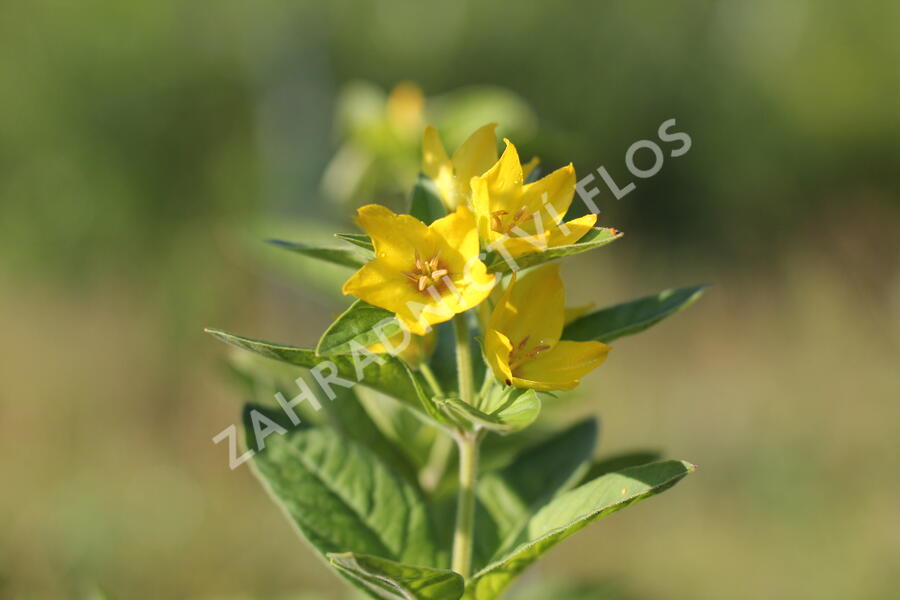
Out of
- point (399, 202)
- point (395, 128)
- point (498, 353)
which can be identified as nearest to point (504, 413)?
point (498, 353)

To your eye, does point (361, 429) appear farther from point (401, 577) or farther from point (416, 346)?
point (401, 577)

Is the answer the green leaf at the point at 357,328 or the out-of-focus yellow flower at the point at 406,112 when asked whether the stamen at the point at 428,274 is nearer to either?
the green leaf at the point at 357,328

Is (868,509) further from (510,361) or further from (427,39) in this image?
(427,39)

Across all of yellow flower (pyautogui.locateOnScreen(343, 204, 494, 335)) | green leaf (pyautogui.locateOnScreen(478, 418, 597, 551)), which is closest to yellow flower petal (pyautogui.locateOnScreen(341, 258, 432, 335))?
yellow flower (pyautogui.locateOnScreen(343, 204, 494, 335))

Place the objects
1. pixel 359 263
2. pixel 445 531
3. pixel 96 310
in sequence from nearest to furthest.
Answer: pixel 359 263, pixel 445 531, pixel 96 310

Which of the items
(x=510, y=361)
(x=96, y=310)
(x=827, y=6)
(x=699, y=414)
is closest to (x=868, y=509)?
(x=699, y=414)

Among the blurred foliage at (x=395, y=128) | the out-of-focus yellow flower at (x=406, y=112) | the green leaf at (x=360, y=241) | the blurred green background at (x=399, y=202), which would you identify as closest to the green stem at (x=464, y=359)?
the green leaf at (x=360, y=241)

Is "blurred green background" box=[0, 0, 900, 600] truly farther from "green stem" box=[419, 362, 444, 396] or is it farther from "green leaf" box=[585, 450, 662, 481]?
"green stem" box=[419, 362, 444, 396]
